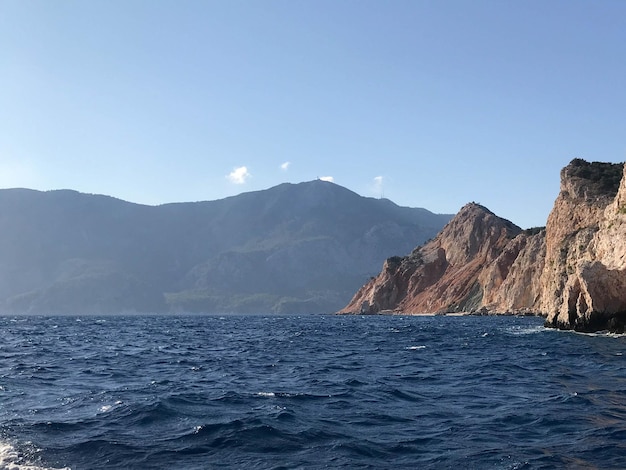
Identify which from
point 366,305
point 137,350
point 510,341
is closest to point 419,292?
point 366,305

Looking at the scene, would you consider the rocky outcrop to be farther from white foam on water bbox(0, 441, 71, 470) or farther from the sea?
white foam on water bbox(0, 441, 71, 470)

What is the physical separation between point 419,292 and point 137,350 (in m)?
148

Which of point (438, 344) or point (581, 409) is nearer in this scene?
point (581, 409)

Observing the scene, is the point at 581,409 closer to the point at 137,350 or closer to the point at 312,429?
Answer: the point at 312,429

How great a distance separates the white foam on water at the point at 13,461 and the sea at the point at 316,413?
0.04 meters

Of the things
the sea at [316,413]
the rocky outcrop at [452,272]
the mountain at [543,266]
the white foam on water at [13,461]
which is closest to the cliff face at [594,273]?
the mountain at [543,266]

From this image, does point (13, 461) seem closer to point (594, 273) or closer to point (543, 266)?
point (594, 273)

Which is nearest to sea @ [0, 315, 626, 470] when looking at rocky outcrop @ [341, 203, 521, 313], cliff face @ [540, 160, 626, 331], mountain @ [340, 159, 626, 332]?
cliff face @ [540, 160, 626, 331]

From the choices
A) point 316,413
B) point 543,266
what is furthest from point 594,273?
point 543,266

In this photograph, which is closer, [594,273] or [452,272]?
[594,273]

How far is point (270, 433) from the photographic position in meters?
17.7

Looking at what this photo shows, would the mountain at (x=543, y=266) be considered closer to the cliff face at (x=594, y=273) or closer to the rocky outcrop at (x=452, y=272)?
the cliff face at (x=594, y=273)

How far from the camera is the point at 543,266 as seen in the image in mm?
127188

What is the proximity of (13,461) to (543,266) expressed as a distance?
12547 centimetres
